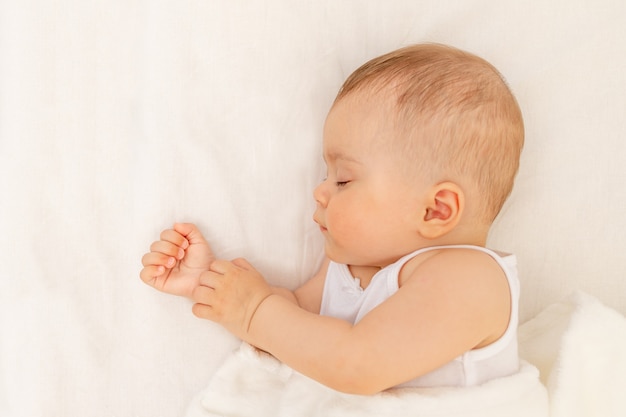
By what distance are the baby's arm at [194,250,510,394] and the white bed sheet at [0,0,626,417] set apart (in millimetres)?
230

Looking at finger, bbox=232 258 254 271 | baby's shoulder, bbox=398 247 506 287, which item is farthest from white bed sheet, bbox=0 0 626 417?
baby's shoulder, bbox=398 247 506 287

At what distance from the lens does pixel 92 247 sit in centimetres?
133

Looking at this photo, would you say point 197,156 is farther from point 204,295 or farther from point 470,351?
point 470,351

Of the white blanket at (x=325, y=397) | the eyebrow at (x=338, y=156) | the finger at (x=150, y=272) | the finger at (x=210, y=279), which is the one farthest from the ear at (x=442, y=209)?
the finger at (x=150, y=272)

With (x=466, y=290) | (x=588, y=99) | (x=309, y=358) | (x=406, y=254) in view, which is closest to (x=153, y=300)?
(x=309, y=358)

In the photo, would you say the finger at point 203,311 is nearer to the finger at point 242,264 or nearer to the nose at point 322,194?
the finger at point 242,264

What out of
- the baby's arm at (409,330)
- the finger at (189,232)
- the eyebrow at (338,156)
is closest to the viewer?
the baby's arm at (409,330)

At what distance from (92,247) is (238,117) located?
1.22 feet

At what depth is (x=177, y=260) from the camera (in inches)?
52.2

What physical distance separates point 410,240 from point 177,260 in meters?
0.43

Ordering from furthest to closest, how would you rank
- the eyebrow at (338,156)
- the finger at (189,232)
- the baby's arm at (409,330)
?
the finger at (189,232) → the eyebrow at (338,156) → the baby's arm at (409,330)

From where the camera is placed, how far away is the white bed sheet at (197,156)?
1.32 metres

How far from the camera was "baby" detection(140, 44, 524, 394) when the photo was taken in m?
1.12

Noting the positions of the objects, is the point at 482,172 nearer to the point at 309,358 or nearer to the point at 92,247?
the point at 309,358
